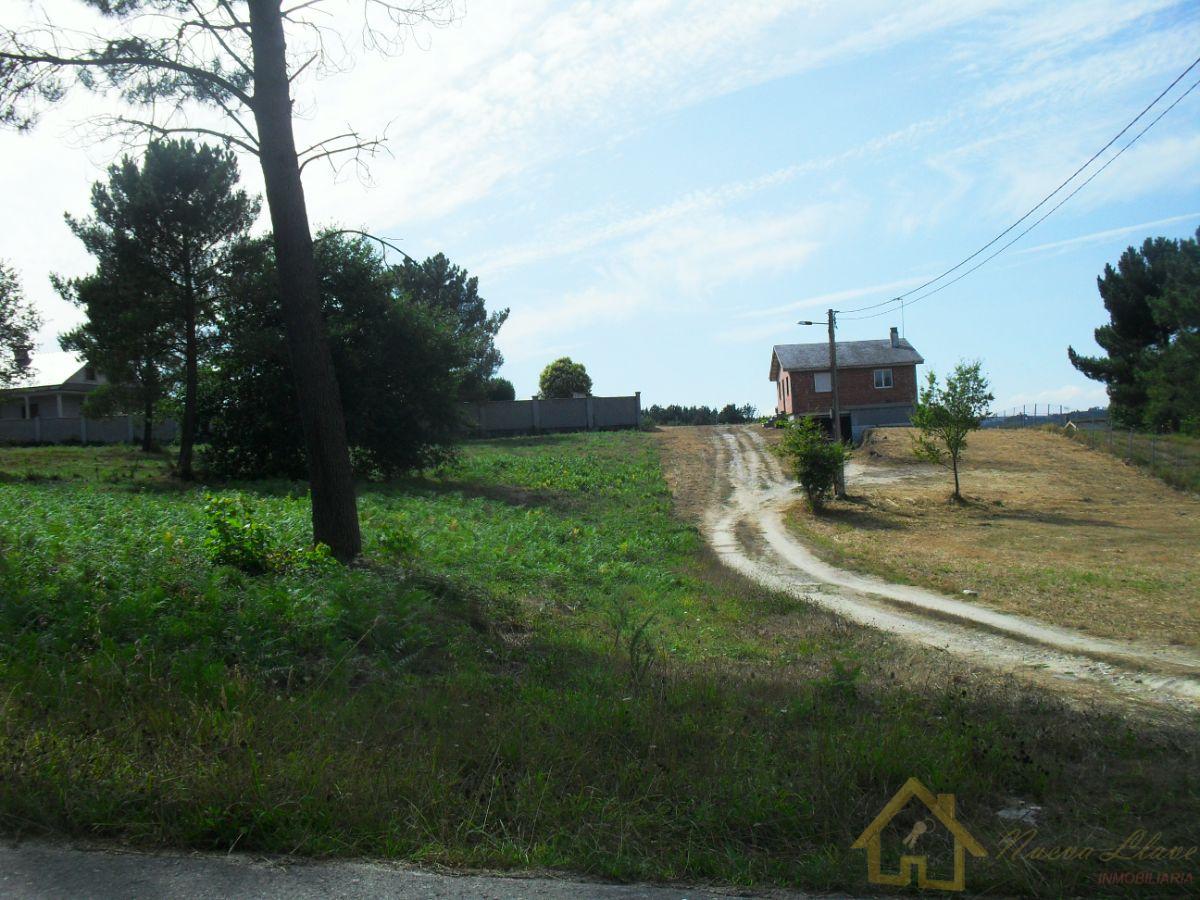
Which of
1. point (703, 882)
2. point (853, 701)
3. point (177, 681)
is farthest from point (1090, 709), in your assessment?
point (177, 681)

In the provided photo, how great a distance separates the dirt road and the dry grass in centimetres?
72

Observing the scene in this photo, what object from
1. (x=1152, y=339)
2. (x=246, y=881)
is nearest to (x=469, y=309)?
(x=1152, y=339)

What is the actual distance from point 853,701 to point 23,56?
10.3 m

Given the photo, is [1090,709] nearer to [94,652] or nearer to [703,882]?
[703,882]

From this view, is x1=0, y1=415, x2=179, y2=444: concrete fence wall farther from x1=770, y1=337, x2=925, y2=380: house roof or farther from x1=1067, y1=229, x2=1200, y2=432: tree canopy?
x1=1067, y1=229, x2=1200, y2=432: tree canopy

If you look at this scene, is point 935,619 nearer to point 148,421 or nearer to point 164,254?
point 164,254

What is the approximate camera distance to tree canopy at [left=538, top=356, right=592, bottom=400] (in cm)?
6469

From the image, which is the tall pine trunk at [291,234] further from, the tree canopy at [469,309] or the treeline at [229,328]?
the tree canopy at [469,309]

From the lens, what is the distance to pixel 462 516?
2214 centimetres

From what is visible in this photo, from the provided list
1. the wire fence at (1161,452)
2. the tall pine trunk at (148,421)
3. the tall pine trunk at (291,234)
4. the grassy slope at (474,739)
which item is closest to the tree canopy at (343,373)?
the tall pine trunk at (148,421)

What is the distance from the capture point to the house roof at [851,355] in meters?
59.8

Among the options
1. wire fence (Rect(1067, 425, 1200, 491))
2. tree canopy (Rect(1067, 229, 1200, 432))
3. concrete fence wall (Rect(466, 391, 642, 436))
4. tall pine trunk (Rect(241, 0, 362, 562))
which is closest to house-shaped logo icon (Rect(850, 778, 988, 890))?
tall pine trunk (Rect(241, 0, 362, 562))

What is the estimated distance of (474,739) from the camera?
5.12 metres

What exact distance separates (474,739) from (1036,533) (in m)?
25.1
